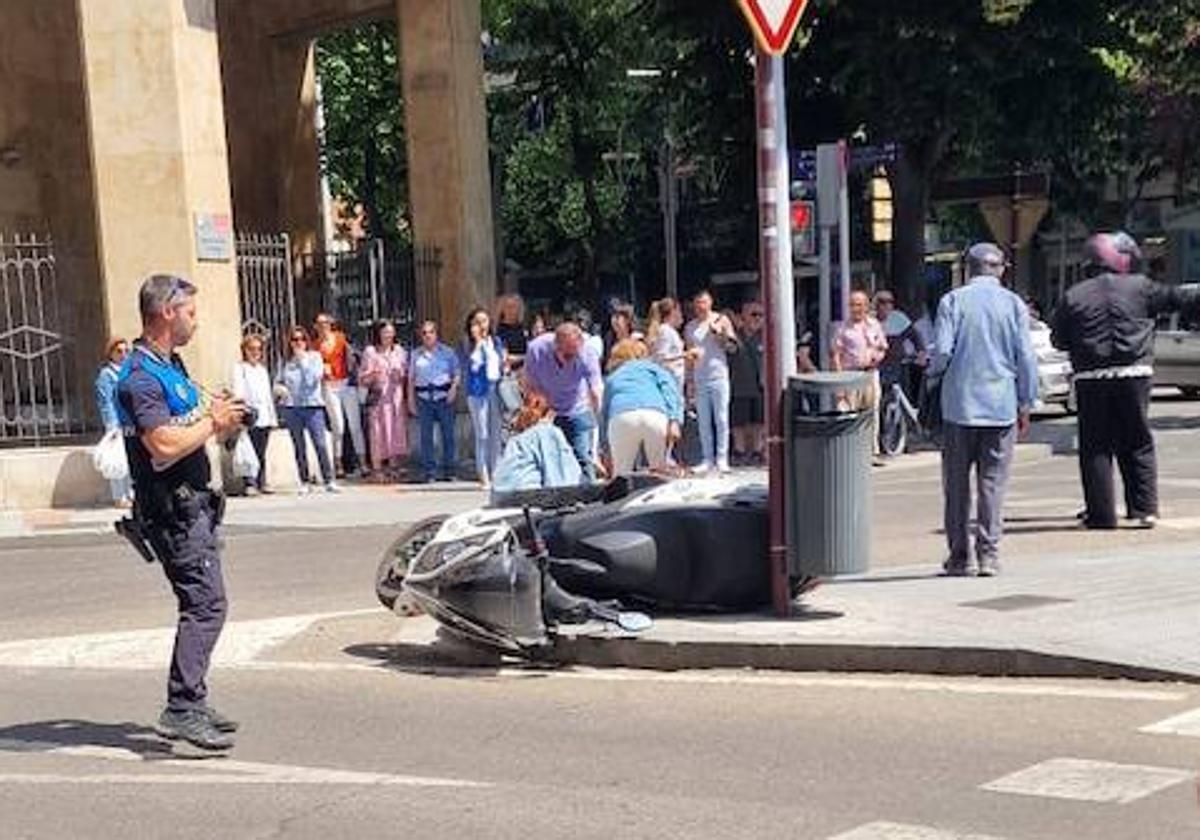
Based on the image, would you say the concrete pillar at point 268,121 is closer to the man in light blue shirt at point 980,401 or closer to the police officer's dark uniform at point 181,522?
the man in light blue shirt at point 980,401

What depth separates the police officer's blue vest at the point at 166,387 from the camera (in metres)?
6.47

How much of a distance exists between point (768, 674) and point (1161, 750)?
2140 mm

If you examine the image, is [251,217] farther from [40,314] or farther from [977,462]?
[977,462]

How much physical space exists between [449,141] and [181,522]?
48.9ft

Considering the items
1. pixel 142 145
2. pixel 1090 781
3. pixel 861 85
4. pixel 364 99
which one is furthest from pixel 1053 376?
pixel 364 99

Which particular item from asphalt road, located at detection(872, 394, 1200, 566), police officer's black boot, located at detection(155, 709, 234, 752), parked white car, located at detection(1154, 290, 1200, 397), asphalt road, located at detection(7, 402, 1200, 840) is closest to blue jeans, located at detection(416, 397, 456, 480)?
asphalt road, located at detection(872, 394, 1200, 566)

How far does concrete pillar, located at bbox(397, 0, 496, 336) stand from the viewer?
814 inches

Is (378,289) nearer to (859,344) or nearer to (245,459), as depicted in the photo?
(245,459)

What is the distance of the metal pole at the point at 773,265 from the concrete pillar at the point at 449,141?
509 inches

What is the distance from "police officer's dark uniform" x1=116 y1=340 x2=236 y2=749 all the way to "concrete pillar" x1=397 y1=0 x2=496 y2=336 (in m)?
14.3

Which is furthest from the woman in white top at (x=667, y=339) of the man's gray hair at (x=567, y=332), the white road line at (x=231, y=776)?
the white road line at (x=231, y=776)

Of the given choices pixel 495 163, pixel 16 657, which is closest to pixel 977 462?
pixel 16 657

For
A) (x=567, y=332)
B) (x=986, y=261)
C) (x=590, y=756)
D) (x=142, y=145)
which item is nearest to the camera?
(x=590, y=756)

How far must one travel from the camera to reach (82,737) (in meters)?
7.02
